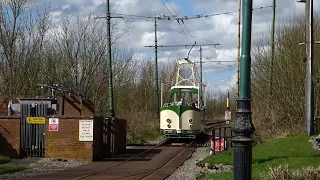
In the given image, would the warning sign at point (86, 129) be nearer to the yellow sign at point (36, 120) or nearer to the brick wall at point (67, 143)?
the brick wall at point (67, 143)

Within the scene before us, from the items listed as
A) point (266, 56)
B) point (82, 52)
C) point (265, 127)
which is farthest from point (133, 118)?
point (265, 127)

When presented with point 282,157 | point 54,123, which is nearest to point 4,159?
point 54,123

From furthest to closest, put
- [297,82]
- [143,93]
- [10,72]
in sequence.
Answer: [143,93] → [10,72] → [297,82]

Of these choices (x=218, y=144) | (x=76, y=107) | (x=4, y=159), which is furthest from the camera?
(x=76, y=107)

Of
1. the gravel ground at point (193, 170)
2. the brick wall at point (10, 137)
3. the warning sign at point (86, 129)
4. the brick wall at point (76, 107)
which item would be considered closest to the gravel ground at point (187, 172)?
the gravel ground at point (193, 170)

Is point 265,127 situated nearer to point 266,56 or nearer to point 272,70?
point 272,70

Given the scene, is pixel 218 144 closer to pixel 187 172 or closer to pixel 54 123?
pixel 187 172

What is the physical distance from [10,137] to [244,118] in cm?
1972

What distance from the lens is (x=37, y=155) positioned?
26859 millimetres

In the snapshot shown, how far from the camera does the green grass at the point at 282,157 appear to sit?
1673 centimetres

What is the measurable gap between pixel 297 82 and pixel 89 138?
12.0m

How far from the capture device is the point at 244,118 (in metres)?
9.19

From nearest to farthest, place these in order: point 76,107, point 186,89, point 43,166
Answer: point 43,166 → point 76,107 → point 186,89

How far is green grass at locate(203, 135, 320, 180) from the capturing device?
54.9ft
